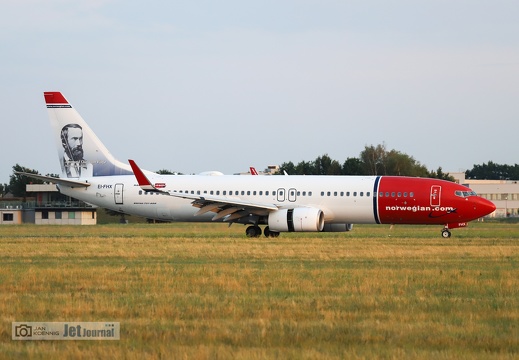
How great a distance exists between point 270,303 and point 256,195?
2633cm

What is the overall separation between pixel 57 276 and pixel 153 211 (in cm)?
2374

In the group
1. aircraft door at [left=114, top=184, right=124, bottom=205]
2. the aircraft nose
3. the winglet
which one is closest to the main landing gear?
the winglet

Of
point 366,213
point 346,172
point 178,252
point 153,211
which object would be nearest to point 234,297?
point 178,252

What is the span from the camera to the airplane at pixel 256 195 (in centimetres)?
3972

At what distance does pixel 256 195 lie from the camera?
41.6 meters

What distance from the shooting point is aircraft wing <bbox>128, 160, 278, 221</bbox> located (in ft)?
129

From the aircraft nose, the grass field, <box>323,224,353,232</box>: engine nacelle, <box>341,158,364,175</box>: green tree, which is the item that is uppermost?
<box>341,158,364,175</box>: green tree

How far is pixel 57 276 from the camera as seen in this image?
64.4 ft

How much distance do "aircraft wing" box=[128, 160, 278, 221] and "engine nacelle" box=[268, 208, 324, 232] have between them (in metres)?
0.54

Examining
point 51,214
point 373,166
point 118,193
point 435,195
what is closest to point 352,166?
point 373,166

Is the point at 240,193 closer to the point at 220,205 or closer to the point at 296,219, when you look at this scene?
the point at 220,205

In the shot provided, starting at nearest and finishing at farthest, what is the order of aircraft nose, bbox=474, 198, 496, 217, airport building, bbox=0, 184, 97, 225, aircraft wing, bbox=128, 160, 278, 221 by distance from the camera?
aircraft wing, bbox=128, 160, 278, 221 → aircraft nose, bbox=474, 198, 496, 217 → airport building, bbox=0, 184, 97, 225

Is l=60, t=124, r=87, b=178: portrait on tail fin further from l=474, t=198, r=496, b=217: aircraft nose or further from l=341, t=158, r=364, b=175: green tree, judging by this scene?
l=341, t=158, r=364, b=175: green tree

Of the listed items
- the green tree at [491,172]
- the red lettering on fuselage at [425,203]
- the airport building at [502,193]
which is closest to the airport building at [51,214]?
the red lettering on fuselage at [425,203]
